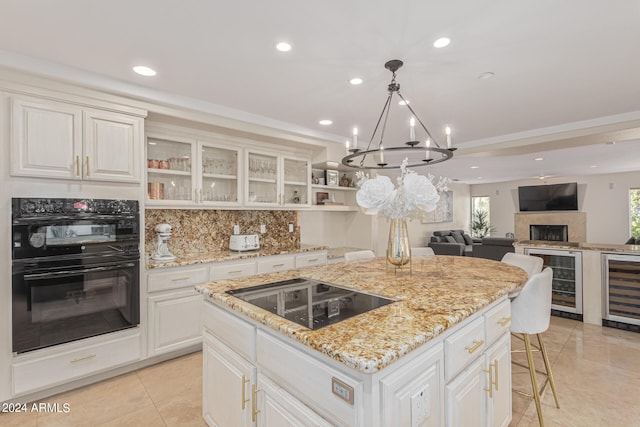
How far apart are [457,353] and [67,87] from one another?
3083mm

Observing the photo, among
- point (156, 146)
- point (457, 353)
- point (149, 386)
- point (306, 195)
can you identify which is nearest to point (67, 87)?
point (156, 146)

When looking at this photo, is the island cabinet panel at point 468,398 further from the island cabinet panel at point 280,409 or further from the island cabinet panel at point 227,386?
the island cabinet panel at point 227,386

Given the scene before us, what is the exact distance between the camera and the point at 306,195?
14.1ft

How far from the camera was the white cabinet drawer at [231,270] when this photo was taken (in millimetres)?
3078

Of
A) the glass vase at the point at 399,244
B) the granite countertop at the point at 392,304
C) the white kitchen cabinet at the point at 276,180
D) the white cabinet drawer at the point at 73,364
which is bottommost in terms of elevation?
the white cabinet drawer at the point at 73,364

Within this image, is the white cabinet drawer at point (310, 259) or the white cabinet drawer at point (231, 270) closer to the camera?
the white cabinet drawer at point (231, 270)

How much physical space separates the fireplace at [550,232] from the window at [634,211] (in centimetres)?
130

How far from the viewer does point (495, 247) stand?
641 cm

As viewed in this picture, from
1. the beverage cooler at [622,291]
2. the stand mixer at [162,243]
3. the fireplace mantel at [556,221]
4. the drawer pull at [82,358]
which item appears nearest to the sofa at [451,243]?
the fireplace mantel at [556,221]

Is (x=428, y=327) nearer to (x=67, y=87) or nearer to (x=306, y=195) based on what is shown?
(x=67, y=87)

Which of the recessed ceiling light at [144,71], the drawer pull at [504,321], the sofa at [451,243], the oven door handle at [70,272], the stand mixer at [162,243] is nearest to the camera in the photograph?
the drawer pull at [504,321]

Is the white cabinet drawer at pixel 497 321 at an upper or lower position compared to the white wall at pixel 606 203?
lower

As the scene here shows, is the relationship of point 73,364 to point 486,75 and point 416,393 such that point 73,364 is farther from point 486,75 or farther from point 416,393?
point 486,75

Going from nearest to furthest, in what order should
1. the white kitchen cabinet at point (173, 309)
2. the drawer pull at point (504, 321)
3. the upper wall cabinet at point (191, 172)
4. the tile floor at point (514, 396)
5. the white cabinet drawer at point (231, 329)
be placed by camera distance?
the white cabinet drawer at point (231, 329) → the drawer pull at point (504, 321) → the tile floor at point (514, 396) → the white kitchen cabinet at point (173, 309) → the upper wall cabinet at point (191, 172)
